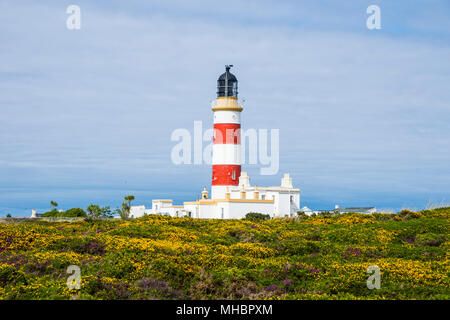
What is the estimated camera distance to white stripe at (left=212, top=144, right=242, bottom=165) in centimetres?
5775

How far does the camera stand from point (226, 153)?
57.8m

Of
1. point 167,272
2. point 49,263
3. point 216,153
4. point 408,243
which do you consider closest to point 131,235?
point 49,263

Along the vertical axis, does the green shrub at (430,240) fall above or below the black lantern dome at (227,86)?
below

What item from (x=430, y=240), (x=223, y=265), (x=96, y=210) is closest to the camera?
(x=223, y=265)

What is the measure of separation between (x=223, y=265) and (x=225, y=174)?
A: 41014 mm

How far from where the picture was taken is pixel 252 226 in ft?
95.1

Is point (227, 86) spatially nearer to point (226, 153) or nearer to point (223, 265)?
point (226, 153)

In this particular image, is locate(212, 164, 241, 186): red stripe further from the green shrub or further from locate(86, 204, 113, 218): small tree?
the green shrub

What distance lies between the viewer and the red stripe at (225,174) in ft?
191

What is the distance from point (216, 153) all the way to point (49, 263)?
41135 mm

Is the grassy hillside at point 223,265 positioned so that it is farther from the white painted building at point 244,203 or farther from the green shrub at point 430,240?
the white painted building at point 244,203

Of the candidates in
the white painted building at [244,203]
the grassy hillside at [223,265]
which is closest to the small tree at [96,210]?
the white painted building at [244,203]

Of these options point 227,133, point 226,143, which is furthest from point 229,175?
point 227,133
